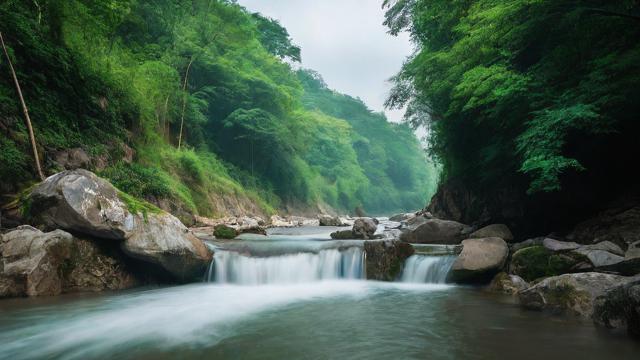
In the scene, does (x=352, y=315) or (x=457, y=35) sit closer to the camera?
(x=352, y=315)

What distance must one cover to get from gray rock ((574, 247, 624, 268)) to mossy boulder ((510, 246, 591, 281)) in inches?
3.5

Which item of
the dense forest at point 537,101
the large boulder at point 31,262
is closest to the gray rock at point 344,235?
the dense forest at point 537,101

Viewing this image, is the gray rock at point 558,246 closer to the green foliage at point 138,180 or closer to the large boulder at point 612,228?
the large boulder at point 612,228

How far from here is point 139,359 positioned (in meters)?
4.12

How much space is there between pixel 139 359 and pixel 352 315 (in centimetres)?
320

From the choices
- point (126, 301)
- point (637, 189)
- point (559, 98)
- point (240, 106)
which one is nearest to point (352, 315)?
point (126, 301)

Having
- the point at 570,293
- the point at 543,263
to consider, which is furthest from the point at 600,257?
the point at 570,293

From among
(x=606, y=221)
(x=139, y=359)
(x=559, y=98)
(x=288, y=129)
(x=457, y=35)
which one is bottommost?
(x=139, y=359)

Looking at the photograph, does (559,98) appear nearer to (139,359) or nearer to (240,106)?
→ (139,359)

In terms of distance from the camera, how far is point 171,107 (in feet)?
70.7

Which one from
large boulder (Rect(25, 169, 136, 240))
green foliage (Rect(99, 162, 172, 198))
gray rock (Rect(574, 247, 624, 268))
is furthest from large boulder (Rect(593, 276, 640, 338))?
green foliage (Rect(99, 162, 172, 198))

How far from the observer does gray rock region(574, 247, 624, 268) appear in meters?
6.18

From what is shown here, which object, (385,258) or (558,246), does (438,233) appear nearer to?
(385,258)

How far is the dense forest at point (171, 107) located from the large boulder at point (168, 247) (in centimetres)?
337
